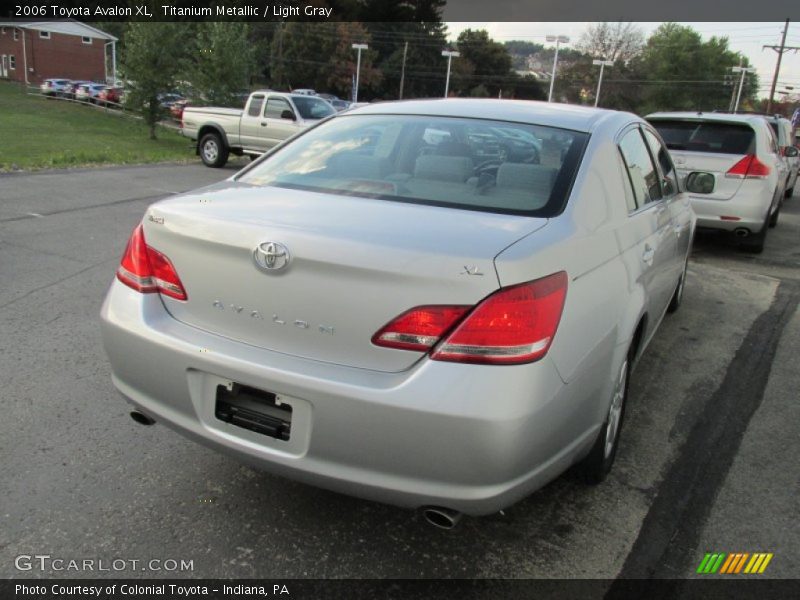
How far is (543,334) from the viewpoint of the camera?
2.01 meters

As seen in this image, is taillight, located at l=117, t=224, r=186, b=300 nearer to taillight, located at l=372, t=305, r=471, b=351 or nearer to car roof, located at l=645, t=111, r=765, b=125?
taillight, located at l=372, t=305, r=471, b=351

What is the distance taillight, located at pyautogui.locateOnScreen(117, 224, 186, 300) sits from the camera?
95.2 inches

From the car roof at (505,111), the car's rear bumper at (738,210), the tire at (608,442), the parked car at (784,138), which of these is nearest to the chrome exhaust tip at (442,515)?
the tire at (608,442)

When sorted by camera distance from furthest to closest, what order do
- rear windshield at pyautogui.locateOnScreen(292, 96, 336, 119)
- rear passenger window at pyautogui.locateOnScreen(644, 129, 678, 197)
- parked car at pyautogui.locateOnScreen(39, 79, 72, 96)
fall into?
parked car at pyautogui.locateOnScreen(39, 79, 72, 96), rear windshield at pyautogui.locateOnScreen(292, 96, 336, 119), rear passenger window at pyautogui.locateOnScreen(644, 129, 678, 197)

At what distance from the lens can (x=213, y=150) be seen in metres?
16.0

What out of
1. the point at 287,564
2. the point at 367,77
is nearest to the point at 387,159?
the point at 287,564

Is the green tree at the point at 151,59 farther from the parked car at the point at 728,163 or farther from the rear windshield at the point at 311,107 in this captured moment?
the parked car at the point at 728,163

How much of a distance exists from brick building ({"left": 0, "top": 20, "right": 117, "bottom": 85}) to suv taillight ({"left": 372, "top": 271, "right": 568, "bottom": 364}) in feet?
205

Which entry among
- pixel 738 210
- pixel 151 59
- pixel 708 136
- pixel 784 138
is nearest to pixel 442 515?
pixel 738 210

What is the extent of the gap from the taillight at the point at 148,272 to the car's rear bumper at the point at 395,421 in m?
0.17

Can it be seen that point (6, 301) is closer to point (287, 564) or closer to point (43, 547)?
point (43, 547)

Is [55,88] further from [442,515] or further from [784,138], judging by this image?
[442,515]

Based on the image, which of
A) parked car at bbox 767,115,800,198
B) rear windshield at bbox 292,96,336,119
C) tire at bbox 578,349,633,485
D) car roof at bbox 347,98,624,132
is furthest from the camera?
rear windshield at bbox 292,96,336,119

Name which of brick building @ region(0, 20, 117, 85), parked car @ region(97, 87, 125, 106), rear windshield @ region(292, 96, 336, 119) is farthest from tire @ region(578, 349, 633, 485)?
brick building @ region(0, 20, 117, 85)
